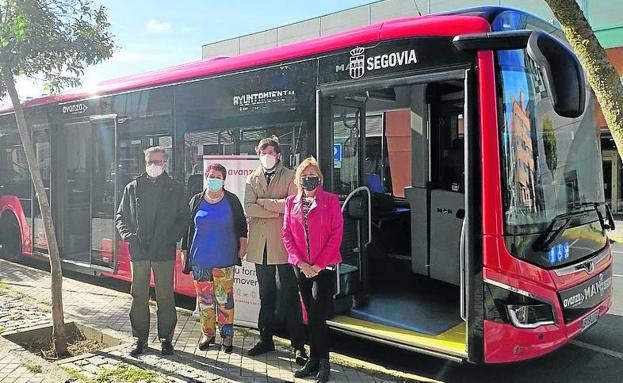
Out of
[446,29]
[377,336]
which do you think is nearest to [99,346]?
[377,336]

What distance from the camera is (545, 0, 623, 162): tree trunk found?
4309mm

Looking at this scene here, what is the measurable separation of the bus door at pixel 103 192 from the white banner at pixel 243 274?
91.0 inches

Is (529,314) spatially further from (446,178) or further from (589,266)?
(446,178)

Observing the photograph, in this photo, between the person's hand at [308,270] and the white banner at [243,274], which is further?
the white banner at [243,274]

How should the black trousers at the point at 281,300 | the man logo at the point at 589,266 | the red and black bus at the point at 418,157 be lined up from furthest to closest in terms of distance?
the black trousers at the point at 281,300, the man logo at the point at 589,266, the red and black bus at the point at 418,157

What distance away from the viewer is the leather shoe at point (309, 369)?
15.0 ft

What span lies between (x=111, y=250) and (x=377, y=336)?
4.38m

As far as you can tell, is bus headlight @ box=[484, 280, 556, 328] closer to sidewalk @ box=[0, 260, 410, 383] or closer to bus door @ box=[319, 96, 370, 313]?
sidewalk @ box=[0, 260, 410, 383]

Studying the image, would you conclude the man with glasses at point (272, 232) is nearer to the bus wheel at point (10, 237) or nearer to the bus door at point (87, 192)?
the bus door at point (87, 192)

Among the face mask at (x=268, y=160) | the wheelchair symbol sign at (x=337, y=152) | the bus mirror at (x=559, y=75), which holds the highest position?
the bus mirror at (x=559, y=75)

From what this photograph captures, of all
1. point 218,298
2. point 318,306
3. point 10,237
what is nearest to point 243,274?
point 218,298

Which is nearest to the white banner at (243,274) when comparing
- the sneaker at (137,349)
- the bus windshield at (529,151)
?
the sneaker at (137,349)

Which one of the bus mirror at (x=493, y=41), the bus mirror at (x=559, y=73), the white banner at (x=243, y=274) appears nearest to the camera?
the bus mirror at (x=559, y=73)

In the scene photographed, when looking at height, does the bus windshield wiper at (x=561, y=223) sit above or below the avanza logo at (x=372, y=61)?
below
